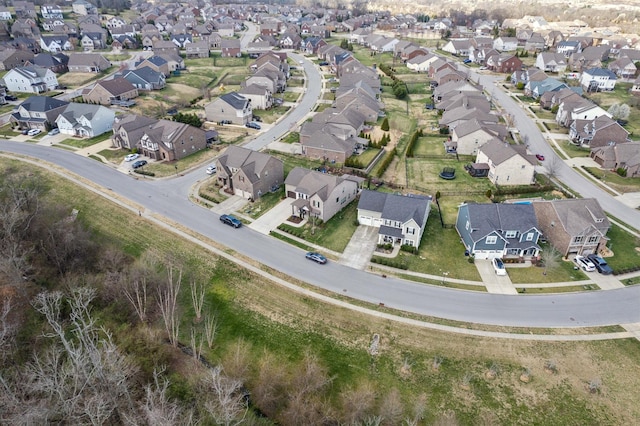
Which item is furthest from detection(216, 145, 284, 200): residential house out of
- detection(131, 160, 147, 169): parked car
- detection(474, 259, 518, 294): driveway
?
detection(474, 259, 518, 294): driveway

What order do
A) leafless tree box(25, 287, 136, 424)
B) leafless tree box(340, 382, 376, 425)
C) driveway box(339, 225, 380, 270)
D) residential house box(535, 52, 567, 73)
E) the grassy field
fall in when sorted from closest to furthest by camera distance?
leafless tree box(25, 287, 136, 424) < leafless tree box(340, 382, 376, 425) < the grassy field < driveway box(339, 225, 380, 270) < residential house box(535, 52, 567, 73)

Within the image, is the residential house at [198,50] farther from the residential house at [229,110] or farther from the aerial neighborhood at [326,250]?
the residential house at [229,110]

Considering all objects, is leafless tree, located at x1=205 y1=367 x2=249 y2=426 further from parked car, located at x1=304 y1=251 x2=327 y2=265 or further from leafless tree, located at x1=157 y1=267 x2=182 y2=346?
parked car, located at x1=304 y1=251 x2=327 y2=265

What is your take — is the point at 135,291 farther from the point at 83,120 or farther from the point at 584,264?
the point at 83,120

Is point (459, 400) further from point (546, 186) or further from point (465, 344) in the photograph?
point (546, 186)

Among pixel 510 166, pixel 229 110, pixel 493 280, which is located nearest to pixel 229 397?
pixel 493 280
